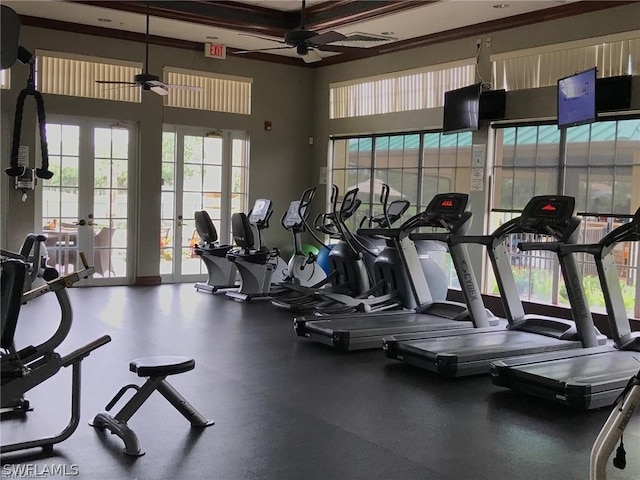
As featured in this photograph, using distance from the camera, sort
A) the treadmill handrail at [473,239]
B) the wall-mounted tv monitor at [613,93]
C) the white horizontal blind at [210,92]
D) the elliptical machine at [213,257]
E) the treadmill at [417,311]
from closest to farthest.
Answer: the treadmill handrail at [473,239], the treadmill at [417,311], the wall-mounted tv monitor at [613,93], the elliptical machine at [213,257], the white horizontal blind at [210,92]

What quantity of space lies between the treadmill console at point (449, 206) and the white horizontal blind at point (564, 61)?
2.26 meters

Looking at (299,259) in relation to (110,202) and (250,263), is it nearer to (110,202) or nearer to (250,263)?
(250,263)

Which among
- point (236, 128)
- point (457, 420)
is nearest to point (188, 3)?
point (236, 128)

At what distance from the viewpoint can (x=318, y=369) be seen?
5.76 meters

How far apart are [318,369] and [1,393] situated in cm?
284

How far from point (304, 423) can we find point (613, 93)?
522 cm

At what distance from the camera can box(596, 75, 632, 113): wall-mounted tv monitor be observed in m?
7.26

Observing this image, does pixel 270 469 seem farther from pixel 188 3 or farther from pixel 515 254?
pixel 188 3

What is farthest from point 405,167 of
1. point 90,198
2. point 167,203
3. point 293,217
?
point 90,198

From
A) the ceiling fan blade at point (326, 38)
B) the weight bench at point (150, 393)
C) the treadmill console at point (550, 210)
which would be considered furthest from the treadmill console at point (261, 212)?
the weight bench at point (150, 393)

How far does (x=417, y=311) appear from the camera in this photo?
748 cm

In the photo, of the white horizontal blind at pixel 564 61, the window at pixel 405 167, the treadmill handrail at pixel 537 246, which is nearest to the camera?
the treadmill handrail at pixel 537 246

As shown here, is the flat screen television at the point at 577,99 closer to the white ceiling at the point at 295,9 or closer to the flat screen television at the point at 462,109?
the white ceiling at the point at 295,9

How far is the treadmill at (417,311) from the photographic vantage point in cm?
652
